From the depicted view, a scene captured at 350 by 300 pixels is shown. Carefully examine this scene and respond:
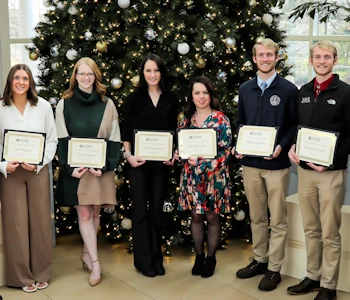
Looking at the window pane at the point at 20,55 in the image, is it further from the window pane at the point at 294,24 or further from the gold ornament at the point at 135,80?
the window pane at the point at 294,24

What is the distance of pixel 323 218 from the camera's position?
9.75ft

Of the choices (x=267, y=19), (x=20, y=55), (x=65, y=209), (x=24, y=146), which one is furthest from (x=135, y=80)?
(x=20, y=55)

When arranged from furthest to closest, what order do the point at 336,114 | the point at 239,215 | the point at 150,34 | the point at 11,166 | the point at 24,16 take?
1. the point at 24,16
2. the point at 239,215
3. the point at 150,34
4. the point at 11,166
5. the point at 336,114

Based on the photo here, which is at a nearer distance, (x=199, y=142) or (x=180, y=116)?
(x=199, y=142)

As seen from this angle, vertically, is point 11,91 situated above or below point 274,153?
above

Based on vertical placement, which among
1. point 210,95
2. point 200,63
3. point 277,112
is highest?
point 200,63

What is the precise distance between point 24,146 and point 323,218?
6.35 feet

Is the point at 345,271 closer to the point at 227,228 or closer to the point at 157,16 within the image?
the point at 227,228

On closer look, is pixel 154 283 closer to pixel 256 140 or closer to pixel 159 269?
pixel 159 269

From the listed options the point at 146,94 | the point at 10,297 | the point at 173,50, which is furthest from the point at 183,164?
the point at 10,297

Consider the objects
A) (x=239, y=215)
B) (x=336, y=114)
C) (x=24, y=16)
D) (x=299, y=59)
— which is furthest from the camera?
(x=299, y=59)

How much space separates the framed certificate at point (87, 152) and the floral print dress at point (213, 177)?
0.62 m

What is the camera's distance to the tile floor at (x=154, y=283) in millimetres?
3266

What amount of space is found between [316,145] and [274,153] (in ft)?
1.07
